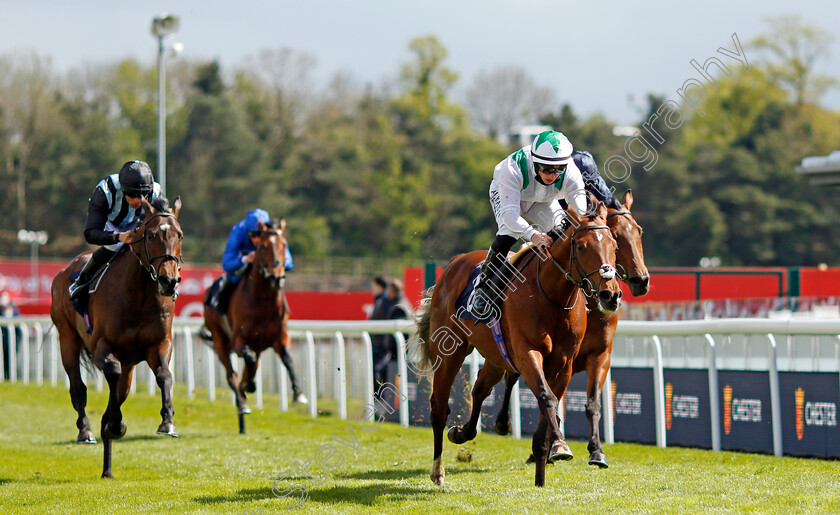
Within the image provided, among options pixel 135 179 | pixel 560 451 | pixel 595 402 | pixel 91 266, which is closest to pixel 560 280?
pixel 595 402

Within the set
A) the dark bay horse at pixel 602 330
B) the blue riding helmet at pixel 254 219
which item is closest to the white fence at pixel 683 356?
the dark bay horse at pixel 602 330

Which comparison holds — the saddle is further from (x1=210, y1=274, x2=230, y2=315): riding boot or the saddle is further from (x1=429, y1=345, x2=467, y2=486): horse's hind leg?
(x1=210, y1=274, x2=230, y2=315): riding boot

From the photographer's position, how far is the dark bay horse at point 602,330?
558 centimetres

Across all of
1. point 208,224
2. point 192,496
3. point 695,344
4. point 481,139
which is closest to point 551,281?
point 192,496

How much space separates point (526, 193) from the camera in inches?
243

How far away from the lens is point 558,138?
5770 millimetres

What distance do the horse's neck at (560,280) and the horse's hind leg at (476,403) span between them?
1.10 m

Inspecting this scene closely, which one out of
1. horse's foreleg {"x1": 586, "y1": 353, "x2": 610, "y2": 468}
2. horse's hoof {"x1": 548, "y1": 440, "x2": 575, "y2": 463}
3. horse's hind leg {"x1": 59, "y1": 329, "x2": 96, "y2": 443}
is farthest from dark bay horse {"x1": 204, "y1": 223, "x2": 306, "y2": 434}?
horse's hoof {"x1": 548, "y1": 440, "x2": 575, "y2": 463}

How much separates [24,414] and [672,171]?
3564 cm

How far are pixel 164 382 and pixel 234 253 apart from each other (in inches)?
165

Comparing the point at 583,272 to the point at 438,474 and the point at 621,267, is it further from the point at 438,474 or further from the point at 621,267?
the point at 438,474

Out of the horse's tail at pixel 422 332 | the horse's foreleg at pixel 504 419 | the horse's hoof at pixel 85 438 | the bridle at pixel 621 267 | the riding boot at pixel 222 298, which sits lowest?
the horse's hoof at pixel 85 438

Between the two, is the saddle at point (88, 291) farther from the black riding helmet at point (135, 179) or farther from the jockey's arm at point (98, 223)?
the black riding helmet at point (135, 179)

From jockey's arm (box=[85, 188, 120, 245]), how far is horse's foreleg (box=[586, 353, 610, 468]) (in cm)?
341
